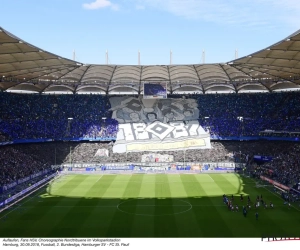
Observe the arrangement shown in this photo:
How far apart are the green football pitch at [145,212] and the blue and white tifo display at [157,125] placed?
21.9 meters

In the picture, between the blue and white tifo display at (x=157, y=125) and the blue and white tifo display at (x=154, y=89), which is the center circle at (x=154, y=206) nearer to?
the blue and white tifo display at (x=157, y=125)

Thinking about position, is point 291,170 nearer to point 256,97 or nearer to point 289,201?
point 289,201

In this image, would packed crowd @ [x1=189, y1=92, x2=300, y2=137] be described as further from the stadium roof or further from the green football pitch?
the green football pitch

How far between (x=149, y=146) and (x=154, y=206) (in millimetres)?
36100

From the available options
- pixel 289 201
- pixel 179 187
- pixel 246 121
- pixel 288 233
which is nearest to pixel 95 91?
pixel 246 121

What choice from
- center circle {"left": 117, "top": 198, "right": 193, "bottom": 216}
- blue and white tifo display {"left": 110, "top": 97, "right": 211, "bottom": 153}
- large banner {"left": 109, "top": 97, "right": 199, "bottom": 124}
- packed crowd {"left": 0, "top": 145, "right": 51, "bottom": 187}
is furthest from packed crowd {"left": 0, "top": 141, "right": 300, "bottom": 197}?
center circle {"left": 117, "top": 198, "right": 193, "bottom": 216}

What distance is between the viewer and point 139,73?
63.9m

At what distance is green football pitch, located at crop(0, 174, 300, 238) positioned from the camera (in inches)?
1019

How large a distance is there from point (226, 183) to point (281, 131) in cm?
2039

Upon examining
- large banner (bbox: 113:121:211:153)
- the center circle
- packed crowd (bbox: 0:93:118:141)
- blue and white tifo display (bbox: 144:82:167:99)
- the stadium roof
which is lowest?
the center circle

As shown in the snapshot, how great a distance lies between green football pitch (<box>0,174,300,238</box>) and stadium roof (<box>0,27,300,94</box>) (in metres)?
16.9

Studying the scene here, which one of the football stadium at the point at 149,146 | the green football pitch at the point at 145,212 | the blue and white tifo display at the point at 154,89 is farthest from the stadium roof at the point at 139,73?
the green football pitch at the point at 145,212

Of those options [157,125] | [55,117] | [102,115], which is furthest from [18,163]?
[157,125]

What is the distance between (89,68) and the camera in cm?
6109
